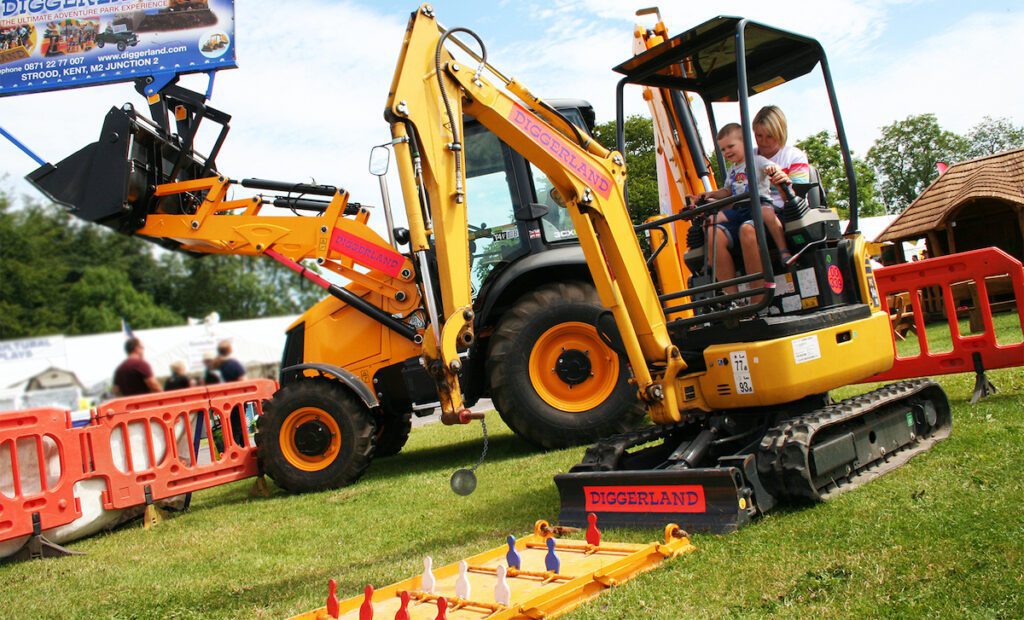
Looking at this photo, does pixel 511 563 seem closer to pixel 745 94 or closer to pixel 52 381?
pixel 52 381

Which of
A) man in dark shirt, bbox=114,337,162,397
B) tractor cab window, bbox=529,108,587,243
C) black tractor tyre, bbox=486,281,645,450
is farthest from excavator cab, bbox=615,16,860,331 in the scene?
man in dark shirt, bbox=114,337,162,397

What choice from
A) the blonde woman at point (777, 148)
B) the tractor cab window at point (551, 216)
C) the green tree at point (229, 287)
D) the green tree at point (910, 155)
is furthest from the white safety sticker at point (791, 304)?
the green tree at point (910, 155)

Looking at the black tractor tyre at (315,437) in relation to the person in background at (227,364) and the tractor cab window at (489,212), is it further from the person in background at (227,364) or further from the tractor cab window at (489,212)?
the person in background at (227,364)

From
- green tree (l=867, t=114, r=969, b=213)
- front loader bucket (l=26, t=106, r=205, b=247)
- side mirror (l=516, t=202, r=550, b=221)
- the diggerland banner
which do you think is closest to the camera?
the diggerland banner

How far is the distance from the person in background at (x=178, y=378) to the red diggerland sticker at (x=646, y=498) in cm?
311

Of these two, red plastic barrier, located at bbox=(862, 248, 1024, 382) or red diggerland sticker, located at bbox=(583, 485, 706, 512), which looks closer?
red diggerland sticker, located at bbox=(583, 485, 706, 512)

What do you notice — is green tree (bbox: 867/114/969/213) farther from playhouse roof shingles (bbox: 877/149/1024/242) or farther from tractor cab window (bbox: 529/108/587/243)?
tractor cab window (bbox: 529/108/587/243)

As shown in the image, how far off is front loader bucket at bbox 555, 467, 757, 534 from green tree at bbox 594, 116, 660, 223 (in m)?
6.23

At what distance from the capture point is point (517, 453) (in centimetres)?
868

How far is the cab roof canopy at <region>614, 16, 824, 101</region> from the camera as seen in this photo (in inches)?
222

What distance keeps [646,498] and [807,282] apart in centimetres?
184

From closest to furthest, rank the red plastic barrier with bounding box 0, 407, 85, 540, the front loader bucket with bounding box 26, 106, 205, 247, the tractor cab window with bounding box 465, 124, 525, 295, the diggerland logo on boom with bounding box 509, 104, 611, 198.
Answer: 1. the diggerland logo on boom with bounding box 509, 104, 611, 198
2. the red plastic barrier with bounding box 0, 407, 85, 540
3. the front loader bucket with bounding box 26, 106, 205, 247
4. the tractor cab window with bounding box 465, 124, 525, 295

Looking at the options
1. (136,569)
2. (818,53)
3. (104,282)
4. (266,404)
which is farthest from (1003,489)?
(266,404)

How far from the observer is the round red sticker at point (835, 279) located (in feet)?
18.8
